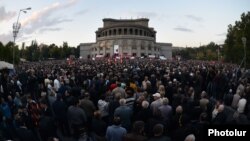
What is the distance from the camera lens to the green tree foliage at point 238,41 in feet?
201

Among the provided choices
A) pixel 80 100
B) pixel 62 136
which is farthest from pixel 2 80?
pixel 80 100

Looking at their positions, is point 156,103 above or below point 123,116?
above

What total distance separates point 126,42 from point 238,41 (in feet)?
341

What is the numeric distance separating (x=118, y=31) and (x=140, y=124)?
541 ft

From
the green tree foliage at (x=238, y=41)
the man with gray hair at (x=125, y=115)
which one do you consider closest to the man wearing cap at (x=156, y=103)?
the man with gray hair at (x=125, y=115)

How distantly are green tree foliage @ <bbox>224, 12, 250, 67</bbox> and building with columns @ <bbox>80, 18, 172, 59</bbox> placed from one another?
86.1 meters

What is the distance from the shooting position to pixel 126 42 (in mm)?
167375

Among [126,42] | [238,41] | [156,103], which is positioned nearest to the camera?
[156,103]

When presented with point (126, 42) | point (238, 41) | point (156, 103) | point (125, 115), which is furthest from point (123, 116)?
point (126, 42)

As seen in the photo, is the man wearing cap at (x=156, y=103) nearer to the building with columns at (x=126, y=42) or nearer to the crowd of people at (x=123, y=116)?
the crowd of people at (x=123, y=116)

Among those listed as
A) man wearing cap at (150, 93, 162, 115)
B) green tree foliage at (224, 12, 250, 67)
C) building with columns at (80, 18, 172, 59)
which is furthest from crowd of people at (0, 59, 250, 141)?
building with columns at (80, 18, 172, 59)

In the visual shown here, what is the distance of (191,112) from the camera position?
11.9m

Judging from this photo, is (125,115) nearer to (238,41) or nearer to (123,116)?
(123,116)

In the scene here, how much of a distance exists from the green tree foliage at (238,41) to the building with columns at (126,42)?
8611cm
